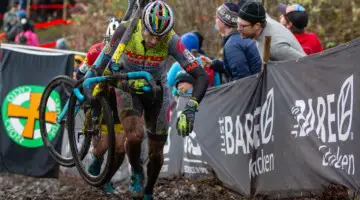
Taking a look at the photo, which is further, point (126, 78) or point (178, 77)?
point (178, 77)

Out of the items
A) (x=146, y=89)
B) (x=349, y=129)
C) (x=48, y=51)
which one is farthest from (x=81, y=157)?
(x=48, y=51)

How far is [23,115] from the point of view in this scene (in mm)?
13523

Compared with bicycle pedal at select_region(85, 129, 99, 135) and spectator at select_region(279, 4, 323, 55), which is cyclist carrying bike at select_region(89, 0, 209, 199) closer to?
bicycle pedal at select_region(85, 129, 99, 135)

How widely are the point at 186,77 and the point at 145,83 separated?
8.48 feet

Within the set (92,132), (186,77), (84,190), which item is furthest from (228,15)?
(84,190)

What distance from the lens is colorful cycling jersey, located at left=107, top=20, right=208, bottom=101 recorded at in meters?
8.91

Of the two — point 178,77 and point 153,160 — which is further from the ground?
point 178,77

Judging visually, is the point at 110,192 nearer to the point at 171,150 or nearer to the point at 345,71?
the point at 171,150

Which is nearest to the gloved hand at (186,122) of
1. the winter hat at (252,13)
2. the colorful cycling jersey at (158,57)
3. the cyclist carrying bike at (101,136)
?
the colorful cycling jersey at (158,57)

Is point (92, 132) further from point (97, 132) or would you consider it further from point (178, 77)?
point (178, 77)

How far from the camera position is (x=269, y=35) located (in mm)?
9695

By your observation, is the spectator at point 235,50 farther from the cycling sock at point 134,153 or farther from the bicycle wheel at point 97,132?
the bicycle wheel at point 97,132

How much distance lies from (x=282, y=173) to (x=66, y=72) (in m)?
5.40

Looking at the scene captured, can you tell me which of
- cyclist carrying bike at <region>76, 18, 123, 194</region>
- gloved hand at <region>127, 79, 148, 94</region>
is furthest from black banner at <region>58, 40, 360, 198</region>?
cyclist carrying bike at <region>76, 18, 123, 194</region>
